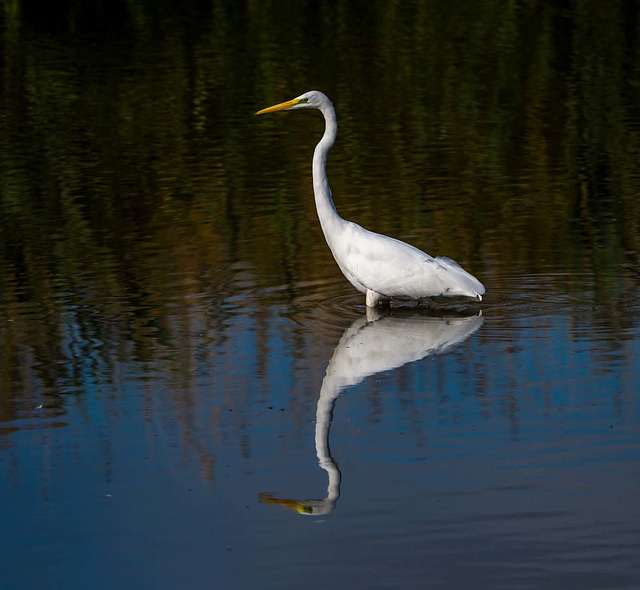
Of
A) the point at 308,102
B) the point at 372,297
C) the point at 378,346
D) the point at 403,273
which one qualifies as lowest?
the point at 378,346

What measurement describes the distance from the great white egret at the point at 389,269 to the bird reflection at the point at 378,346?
17 cm

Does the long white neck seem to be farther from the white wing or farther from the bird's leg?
the bird's leg

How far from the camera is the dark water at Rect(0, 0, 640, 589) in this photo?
15.6 ft

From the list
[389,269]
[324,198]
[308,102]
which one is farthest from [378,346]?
[308,102]

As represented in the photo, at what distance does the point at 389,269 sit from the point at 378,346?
0.87 meters

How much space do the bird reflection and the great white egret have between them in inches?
6.5

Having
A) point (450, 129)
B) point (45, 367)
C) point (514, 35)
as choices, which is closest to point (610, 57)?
point (514, 35)

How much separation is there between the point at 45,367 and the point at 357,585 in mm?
3298

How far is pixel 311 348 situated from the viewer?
7387 mm

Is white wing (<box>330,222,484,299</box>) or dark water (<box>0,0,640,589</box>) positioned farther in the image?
white wing (<box>330,222,484,299</box>)

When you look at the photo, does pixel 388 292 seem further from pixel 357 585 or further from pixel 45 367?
pixel 357 585

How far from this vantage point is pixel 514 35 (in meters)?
22.5

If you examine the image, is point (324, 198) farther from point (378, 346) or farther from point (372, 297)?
point (378, 346)

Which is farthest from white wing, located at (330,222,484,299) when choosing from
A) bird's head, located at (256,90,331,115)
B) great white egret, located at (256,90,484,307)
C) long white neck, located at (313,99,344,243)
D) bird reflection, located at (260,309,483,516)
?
bird's head, located at (256,90,331,115)
